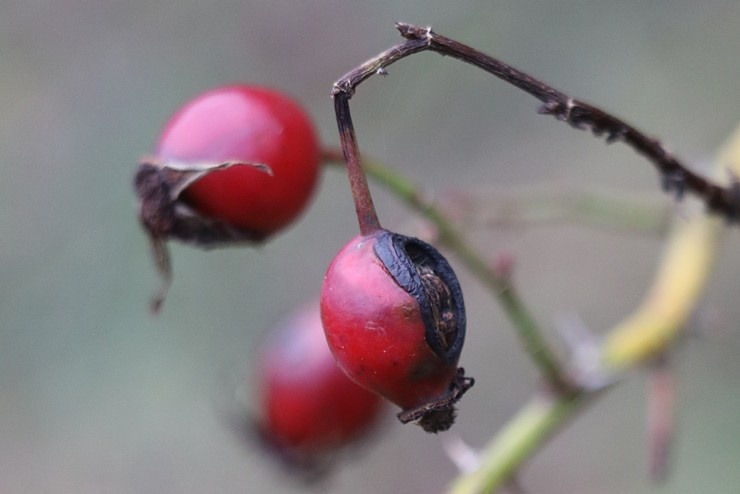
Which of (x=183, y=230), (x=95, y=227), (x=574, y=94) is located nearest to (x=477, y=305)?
(x=574, y=94)

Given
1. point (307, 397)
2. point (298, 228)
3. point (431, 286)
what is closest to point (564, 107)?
point (431, 286)

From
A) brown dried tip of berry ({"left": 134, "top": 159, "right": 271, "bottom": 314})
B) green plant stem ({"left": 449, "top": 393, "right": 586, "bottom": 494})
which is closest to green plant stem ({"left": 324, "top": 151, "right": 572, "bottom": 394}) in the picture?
green plant stem ({"left": 449, "top": 393, "right": 586, "bottom": 494})

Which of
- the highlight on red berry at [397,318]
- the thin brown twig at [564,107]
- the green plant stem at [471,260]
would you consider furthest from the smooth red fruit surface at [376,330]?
the green plant stem at [471,260]

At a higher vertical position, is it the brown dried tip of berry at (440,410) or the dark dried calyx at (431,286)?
the dark dried calyx at (431,286)

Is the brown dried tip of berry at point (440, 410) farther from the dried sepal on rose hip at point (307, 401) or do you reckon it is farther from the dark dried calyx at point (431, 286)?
the dried sepal on rose hip at point (307, 401)

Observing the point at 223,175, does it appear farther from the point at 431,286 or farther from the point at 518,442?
the point at 518,442

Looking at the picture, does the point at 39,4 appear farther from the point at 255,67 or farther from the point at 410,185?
the point at 410,185

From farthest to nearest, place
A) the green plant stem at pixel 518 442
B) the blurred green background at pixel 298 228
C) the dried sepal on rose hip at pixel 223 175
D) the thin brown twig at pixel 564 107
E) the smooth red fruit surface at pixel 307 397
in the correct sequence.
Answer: the blurred green background at pixel 298 228, the smooth red fruit surface at pixel 307 397, the green plant stem at pixel 518 442, the dried sepal on rose hip at pixel 223 175, the thin brown twig at pixel 564 107
